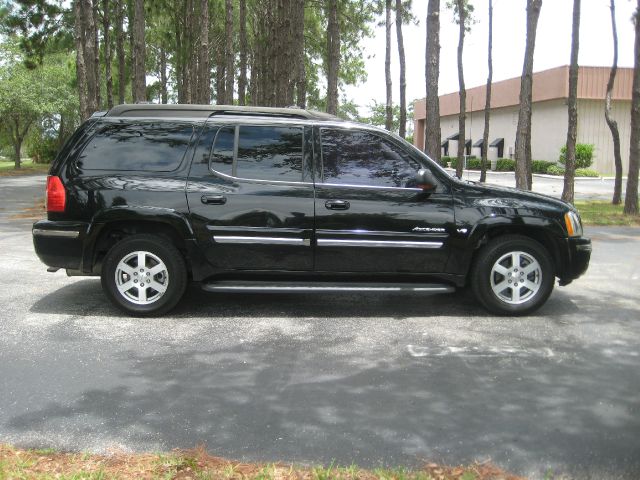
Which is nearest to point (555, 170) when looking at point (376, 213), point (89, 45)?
point (89, 45)

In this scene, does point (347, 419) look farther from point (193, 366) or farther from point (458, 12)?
point (458, 12)

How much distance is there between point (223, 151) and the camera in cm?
605

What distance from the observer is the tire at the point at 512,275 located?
608 centimetres

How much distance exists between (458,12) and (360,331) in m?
26.6

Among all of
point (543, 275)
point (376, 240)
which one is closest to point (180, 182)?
point (376, 240)

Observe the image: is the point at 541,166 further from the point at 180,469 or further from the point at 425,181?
the point at 180,469

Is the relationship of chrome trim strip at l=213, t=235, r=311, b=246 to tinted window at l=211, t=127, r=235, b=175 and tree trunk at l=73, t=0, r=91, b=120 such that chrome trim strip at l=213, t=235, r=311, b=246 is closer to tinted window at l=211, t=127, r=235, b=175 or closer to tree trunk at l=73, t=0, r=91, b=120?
tinted window at l=211, t=127, r=235, b=175

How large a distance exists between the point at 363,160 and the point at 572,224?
7.02 feet

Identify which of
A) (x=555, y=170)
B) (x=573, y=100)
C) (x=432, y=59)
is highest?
(x=432, y=59)

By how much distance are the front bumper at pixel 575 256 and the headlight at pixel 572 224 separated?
0.06 meters

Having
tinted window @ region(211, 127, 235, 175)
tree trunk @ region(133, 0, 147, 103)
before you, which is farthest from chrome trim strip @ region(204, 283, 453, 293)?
tree trunk @ region(133, 0, 147, 103)

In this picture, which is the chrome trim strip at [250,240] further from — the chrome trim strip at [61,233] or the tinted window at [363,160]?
the chrome trim strip at [61,233]

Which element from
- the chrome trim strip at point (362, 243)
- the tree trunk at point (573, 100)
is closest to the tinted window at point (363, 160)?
the chrome trim strip at point (362, 243)

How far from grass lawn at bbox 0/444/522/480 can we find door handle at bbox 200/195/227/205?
2943 millimetres
